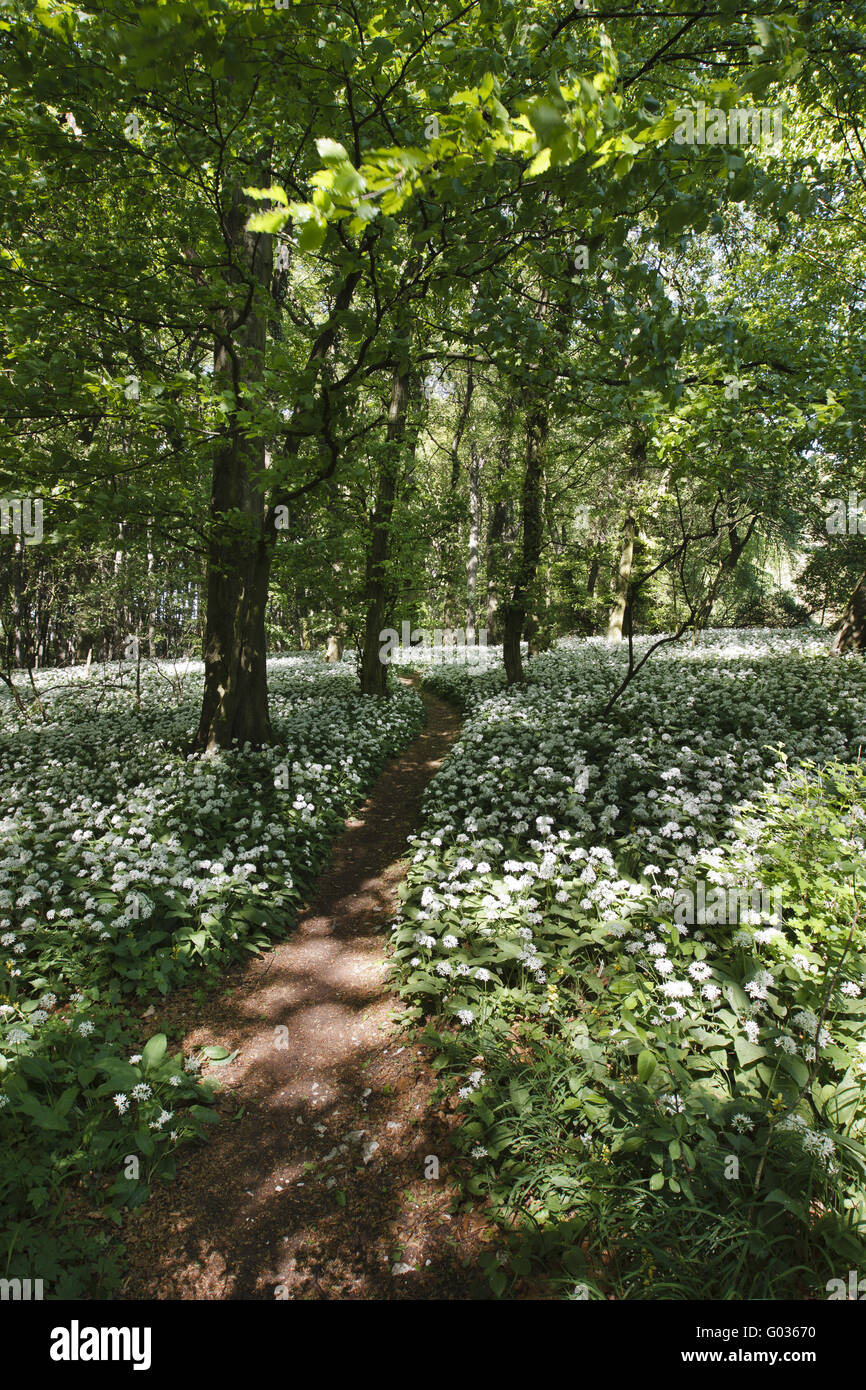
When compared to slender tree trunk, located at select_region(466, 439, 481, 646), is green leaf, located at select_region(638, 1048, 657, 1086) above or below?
below

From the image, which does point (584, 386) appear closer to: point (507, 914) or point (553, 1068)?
point (507, 914)

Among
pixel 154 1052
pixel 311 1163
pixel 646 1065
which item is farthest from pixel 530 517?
pixel 311 1163

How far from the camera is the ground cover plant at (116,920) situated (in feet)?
10.9

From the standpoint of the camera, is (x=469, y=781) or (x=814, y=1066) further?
(x=469, y=781)

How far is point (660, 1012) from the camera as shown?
12.5ft

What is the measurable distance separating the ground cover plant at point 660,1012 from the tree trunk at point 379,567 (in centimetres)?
869

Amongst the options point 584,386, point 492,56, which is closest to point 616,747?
point 584,386

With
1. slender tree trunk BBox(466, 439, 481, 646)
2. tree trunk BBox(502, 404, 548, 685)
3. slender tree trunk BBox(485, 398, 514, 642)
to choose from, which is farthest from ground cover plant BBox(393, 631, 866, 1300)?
slender tree trunk BBox(466, 439, 481, 646)

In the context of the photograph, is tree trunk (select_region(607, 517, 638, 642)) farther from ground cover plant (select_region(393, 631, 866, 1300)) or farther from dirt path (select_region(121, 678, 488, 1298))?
dirt path (select_region(121, 678, 488, 1298))

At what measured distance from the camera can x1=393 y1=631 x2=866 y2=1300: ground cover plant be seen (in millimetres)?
2758

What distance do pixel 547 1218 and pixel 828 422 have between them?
8824mm

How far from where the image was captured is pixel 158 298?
6473 millimetres

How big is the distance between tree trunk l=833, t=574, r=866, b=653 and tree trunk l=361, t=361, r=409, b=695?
1170 cm

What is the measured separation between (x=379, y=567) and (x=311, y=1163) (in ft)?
44.1
